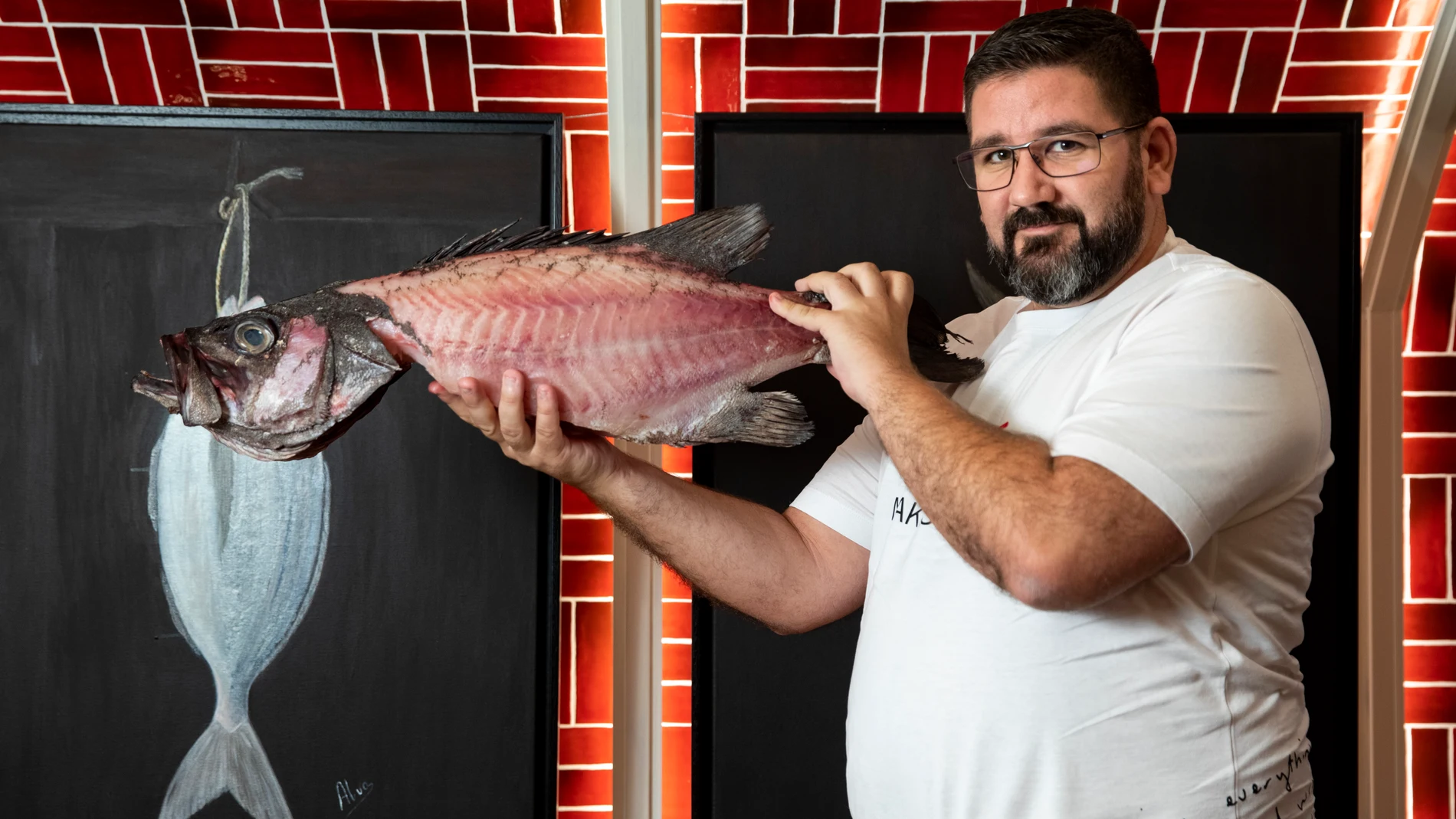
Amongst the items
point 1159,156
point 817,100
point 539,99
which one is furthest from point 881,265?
point 539,99

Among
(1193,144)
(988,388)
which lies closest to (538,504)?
(988,388)

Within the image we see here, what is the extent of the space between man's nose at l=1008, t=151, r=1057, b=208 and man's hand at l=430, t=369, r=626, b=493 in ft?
2.40

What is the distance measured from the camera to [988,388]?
1.53 metres

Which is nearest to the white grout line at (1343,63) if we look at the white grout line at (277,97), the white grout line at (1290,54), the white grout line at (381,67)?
the white grout line at (1290,54)

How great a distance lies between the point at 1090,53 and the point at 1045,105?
99 millimetres

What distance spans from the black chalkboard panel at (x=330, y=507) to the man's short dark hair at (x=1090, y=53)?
1017 millimetres

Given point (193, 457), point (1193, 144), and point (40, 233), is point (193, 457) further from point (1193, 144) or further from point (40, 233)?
→ point (1193, 144)

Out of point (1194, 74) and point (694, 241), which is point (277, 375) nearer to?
point (694, 241)

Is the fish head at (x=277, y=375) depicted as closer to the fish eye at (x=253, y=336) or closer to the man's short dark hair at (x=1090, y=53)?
the fish eye at (x=253, y=336)

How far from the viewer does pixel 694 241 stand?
137 centimetres

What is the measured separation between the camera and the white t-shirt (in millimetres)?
1158

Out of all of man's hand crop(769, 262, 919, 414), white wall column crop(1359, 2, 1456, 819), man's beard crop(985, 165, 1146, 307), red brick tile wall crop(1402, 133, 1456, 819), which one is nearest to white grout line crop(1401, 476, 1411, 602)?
red brick tile wall crop(1402, 133, 1456, 819)

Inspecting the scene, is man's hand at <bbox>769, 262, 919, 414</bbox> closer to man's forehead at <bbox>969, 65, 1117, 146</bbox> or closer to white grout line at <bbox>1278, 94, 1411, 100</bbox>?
man's forehead at <bbox>969, 65, 1117, 146</bbox>

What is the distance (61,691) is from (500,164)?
1.42 meters
